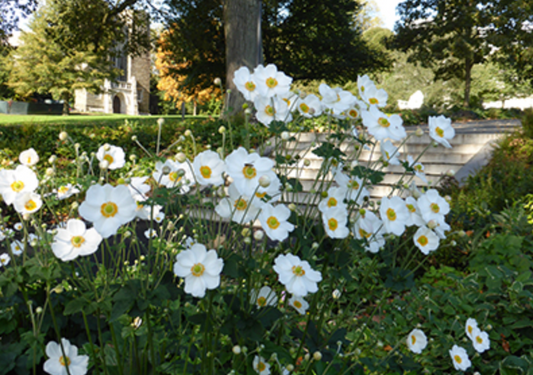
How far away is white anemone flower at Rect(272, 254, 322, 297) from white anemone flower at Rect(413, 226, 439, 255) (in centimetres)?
40

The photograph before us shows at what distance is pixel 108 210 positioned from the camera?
36.1 inches

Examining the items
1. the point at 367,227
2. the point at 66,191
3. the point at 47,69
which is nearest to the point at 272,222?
the point at 367,227

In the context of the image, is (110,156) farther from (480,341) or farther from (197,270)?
(480,341)

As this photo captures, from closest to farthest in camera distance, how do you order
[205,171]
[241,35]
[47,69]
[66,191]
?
[205,171]
[66,191]
[241,35]
[47,69]

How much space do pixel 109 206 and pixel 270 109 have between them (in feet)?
2.17

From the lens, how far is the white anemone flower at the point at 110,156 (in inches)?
50.1

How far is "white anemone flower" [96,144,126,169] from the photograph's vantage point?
1.27 meters

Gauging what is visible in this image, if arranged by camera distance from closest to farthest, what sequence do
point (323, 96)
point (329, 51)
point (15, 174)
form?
point (15, 174) < point (323, 96) < point (329, 51)

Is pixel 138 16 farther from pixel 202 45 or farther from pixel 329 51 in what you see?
pixel 329 51

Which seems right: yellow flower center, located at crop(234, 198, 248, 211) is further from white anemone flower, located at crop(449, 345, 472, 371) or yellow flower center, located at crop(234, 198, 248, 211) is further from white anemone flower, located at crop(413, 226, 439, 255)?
white anemone flower, located at crop(449, 345, 472, 371)

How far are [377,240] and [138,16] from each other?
12.5 m

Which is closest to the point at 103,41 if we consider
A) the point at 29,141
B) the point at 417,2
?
the point at 29,141

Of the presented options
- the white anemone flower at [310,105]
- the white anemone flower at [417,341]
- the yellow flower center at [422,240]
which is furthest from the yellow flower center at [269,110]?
the white anemone flower at [417,341]

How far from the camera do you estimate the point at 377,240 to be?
136 centimetres
